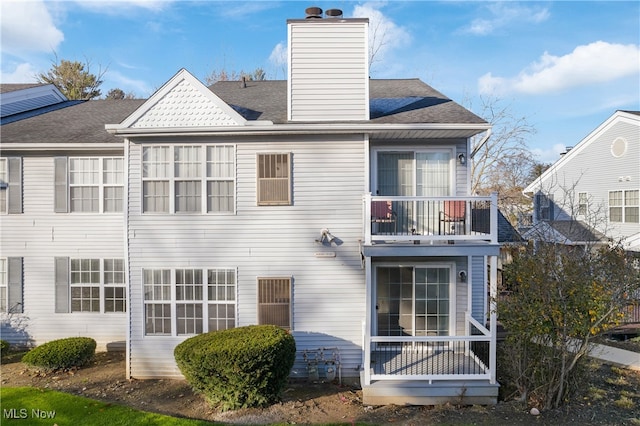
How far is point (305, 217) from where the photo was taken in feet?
27.9

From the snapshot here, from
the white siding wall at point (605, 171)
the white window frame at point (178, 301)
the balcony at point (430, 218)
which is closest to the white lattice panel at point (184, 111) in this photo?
the white window frame at point (178, 301)

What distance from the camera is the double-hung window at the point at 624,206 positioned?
16.5m

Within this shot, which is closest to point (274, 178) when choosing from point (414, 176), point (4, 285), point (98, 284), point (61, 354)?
point (414, 176)

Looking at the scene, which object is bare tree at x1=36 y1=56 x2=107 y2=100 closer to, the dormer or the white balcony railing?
the dormer

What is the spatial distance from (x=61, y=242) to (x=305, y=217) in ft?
22.4

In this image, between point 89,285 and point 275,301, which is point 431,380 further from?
point 89,285

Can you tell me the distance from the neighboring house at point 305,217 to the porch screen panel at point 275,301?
2cm

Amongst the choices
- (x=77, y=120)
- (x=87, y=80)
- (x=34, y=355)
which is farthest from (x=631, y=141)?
(x=87, y=80)

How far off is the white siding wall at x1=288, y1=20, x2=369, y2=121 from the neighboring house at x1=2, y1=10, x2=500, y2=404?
3 centimetres

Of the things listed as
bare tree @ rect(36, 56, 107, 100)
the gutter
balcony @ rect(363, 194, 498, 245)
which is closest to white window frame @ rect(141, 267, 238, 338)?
the gutter

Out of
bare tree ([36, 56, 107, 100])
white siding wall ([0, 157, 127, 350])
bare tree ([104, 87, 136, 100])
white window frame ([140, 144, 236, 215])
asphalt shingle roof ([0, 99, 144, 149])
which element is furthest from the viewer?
bare tree ([104, 87, 136, 100])

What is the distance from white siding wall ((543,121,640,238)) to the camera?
54.3 ft

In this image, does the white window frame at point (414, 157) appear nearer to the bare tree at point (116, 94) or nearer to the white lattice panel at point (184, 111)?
the white lattice panel at point (184, 111)

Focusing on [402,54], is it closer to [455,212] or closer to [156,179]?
[455,212]
